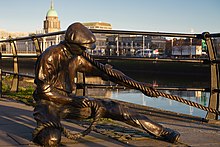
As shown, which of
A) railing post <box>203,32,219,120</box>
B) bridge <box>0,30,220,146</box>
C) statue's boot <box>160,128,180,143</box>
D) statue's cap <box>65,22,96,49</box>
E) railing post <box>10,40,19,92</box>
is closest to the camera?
statue's cap <box>65,22,96,49</box>

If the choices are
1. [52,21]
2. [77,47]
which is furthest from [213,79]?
[52,21]

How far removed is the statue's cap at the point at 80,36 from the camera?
163 inches

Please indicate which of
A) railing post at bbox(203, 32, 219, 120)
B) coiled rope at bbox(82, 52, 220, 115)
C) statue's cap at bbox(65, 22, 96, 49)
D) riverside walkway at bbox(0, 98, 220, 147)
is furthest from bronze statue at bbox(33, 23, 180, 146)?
railing post at bbox(203, 32, 219, 120)

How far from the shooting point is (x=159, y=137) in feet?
14.9

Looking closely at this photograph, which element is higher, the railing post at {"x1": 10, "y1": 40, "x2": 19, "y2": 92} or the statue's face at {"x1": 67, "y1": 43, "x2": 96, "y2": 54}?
the statue's face at {"x1": 67, "y1": 43, "x2": 96, "y2": 54}

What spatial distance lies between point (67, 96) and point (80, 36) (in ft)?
2.18

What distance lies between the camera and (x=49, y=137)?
409cm

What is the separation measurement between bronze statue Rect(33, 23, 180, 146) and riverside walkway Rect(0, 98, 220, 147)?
23 centimetres

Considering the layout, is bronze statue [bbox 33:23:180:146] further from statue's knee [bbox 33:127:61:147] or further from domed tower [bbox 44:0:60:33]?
domed tower [bbox 44:0:60:33]

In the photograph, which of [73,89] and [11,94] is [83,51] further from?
[11,94]

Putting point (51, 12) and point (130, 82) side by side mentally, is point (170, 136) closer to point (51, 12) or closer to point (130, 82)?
point (130, 82)

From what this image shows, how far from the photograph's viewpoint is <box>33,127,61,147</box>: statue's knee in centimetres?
408

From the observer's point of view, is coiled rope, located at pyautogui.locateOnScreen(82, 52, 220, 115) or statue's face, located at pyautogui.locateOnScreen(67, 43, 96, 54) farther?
statue's face, located at pyautogui.locateOnScreen(67, 43, 96, 54)

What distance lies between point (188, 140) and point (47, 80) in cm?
176
